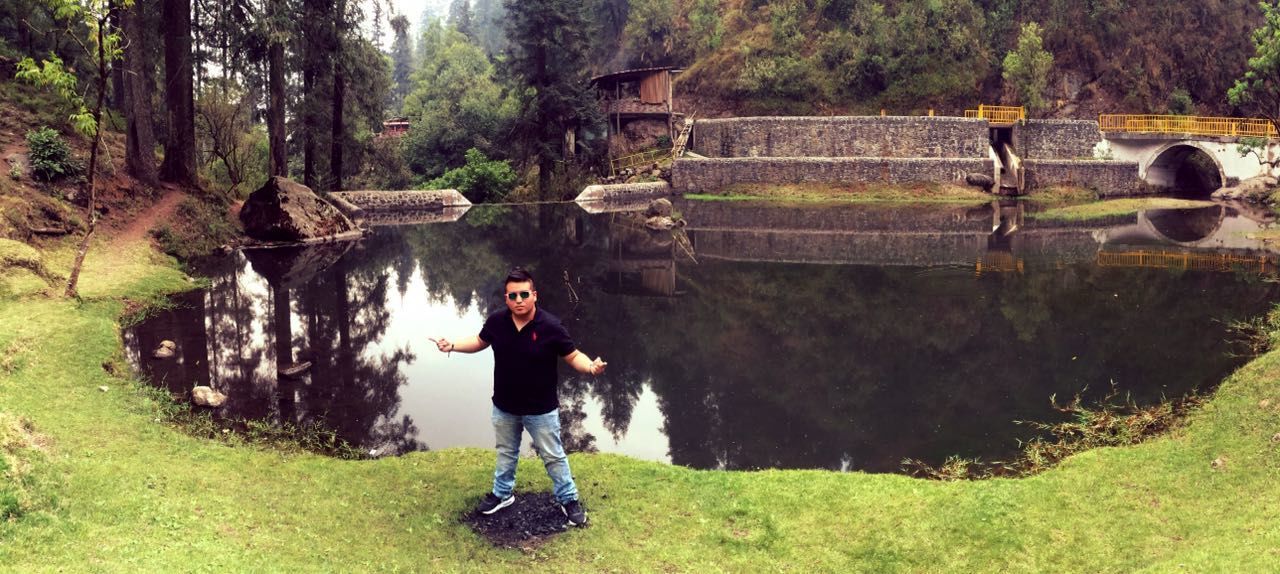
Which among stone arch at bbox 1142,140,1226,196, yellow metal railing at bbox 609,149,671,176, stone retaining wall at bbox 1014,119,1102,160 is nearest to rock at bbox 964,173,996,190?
stone retaining wall at bbox 1014,119,1102,160

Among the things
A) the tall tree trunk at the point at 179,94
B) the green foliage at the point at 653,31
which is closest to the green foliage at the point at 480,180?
A: the tall tree trunk at the point at 179,94

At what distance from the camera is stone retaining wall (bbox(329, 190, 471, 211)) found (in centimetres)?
3778

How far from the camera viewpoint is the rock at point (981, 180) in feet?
140

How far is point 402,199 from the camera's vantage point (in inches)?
1574

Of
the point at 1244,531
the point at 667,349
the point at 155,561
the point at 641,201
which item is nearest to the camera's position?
the point at 155,561

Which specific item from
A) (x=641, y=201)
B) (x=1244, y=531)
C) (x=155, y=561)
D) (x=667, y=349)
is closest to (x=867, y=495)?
(x=1244, y=531)

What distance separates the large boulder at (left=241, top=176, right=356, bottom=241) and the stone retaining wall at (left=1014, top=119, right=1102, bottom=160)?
35.4 metres

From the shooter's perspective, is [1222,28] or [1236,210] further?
[1222,28]

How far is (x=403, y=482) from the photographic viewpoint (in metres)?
7.98

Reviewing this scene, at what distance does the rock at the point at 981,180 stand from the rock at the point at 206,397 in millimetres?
39490

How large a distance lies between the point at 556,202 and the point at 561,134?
4.59 m

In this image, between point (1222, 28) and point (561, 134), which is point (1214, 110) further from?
point (561, 134)

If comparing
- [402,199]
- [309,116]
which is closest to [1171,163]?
[402,199]

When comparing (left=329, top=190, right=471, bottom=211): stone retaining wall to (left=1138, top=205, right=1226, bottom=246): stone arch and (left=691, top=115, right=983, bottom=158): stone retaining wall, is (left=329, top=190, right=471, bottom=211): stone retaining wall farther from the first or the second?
(left=1138, top=205, right=1226, bottom=246): stone arch
